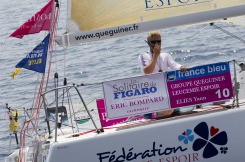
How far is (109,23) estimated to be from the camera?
10469 millimetres

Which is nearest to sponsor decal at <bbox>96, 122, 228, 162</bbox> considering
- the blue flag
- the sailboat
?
the sailboat

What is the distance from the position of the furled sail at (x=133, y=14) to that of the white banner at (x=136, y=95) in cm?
83

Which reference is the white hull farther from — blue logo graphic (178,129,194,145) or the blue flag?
the blue flag

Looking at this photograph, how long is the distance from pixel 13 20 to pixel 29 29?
19997 millimetres

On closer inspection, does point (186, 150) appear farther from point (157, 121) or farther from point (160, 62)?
point (160, 62)

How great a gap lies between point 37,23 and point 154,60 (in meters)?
1.83

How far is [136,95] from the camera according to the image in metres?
9.88

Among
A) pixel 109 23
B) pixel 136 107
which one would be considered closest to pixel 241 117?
pixel 136 107

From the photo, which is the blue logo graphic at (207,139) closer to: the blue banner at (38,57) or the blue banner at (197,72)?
the blue banner at (197,72)

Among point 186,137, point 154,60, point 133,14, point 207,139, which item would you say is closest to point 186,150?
point 186,137

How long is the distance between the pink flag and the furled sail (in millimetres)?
559

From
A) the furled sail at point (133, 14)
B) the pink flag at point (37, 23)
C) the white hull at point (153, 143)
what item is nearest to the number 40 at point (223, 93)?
the white hull at point (153, 143)

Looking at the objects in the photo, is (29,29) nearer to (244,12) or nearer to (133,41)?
(244,12)

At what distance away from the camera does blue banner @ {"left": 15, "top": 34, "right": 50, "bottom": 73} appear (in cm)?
1127
